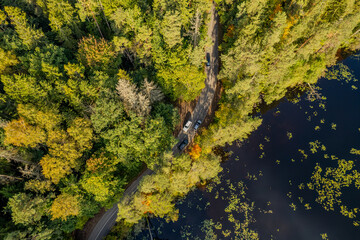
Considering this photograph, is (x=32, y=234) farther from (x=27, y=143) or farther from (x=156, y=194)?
(x=156, y=194)

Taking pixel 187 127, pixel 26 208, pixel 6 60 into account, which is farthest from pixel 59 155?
pixel 187 127

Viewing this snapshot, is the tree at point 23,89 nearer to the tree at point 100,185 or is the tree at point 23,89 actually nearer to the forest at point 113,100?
the forest at point 113,100

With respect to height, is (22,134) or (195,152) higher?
(22,134)

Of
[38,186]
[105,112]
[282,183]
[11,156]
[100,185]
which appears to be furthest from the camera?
[282,183]

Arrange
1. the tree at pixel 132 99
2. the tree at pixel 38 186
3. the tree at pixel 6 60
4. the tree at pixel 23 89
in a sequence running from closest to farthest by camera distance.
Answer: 1. the tree at pixel 38 186
2. the tree at pixel 132 99
3. the tree at pixel 23 89
4. the tree at pixel 6 60

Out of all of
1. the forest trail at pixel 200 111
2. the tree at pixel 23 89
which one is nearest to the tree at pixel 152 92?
the forest trail at pixel 200 111

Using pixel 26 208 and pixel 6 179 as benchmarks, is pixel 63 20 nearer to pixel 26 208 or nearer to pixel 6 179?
pixel 6 179
